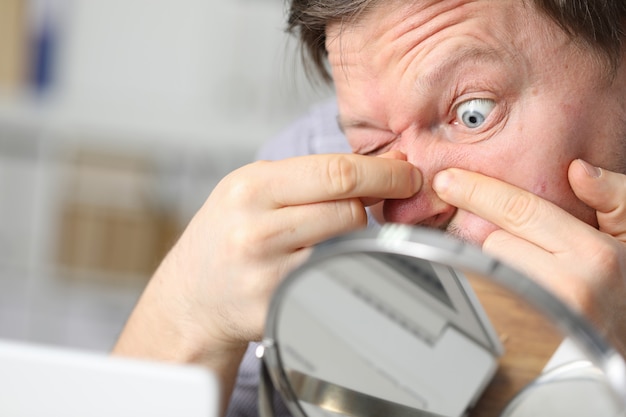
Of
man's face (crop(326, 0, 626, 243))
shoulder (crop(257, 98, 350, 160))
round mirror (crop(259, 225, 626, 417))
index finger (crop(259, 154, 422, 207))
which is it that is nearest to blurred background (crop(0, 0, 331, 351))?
shoulder (crop(257, 98, 350, 160))

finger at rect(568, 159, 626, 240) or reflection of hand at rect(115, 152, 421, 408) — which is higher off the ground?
finger at rect(568, 159, 626, 240)

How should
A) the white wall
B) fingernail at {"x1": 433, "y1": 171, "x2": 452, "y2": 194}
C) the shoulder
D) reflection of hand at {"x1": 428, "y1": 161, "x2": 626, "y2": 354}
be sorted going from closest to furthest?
reflection of hand at {"x1": 428, "y1": 161, "x2": 626, "y2": 354} < fingernail at {"x1": 433, "y1": 171, "x2": 452, "y2": 194} < the shoulder < the white wall

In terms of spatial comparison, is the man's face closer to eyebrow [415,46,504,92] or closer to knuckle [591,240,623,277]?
eyebrow [415,46,504,92]

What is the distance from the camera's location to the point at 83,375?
21.8 inches

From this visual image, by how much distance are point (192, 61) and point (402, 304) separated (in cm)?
281

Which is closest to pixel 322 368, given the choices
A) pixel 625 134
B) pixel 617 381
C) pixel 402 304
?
pixel 402 304

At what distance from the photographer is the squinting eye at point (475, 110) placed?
0.83 m

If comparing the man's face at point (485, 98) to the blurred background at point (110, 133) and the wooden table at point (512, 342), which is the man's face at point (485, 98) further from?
the blurred background at point (110, 133)

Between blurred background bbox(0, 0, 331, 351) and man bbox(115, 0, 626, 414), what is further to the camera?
blurred background bbox(0, 0, 331, 351)

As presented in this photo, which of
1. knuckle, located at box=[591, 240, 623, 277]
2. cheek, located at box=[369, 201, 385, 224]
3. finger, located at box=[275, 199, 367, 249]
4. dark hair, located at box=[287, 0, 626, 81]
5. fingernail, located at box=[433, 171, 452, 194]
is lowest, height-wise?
cheek, located at box=[369, 201, 385, 224]

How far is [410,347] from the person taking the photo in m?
Answer: 0.57

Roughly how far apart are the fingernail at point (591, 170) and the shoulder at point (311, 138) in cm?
53

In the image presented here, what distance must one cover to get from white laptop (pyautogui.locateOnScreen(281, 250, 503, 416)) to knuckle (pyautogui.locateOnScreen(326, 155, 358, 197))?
0.18 m

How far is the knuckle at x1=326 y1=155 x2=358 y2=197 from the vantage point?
0.73m
